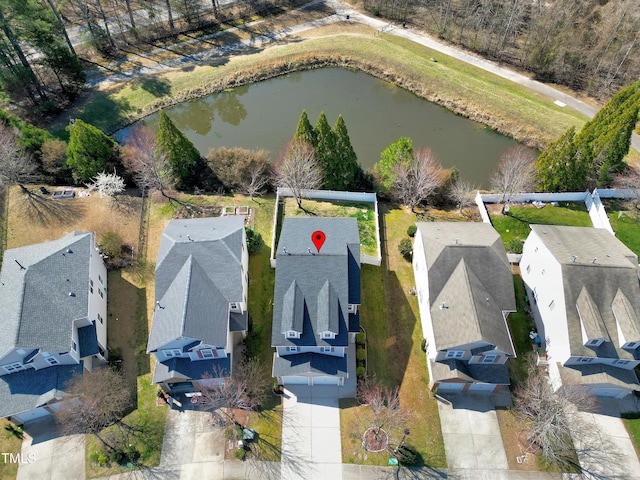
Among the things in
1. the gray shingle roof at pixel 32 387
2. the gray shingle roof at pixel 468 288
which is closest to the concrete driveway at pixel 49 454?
the gray shingle roof at pixel 32 387

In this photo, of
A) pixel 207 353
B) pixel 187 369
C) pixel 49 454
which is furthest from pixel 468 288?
pixel 49 454

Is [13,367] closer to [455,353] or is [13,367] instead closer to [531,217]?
[455,353]

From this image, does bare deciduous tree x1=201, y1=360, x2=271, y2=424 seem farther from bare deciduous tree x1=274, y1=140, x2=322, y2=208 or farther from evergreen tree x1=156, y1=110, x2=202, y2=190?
evergreen tree x1=156, y1=110, x2=202, y2=190

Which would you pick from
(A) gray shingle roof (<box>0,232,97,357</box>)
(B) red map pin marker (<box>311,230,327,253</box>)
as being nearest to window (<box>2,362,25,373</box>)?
(A) gray shingle roof (<box>0,232,97,357</box>)

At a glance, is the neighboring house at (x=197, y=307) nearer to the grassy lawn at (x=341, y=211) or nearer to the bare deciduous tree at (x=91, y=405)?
the bare deciduous tree at (x=91, y=405)

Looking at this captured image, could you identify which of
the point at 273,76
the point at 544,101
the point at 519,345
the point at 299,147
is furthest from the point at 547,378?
the point at 273,76

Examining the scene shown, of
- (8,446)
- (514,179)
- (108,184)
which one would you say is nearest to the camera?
(8,446)

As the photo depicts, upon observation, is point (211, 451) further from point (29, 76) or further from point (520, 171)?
point (29, 76)
